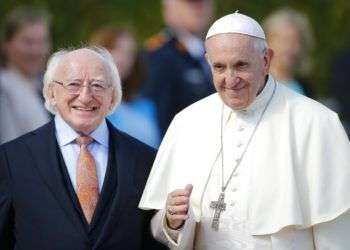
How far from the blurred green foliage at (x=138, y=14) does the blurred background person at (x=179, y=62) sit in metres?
1.96

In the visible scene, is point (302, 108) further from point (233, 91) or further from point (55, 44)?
point (55, 44)

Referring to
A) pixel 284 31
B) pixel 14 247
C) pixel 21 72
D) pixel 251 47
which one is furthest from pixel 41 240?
pixel 284 31

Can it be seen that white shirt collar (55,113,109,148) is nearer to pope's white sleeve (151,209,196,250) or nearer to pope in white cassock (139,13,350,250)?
pope in white cassock (139,13,350,250)

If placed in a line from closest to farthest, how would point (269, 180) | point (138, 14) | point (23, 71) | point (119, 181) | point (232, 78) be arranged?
point (232, 78) → point (269, 180) → point (119, 181) → point (23, 71) → point (138, 14)

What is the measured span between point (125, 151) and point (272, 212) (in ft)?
2.73

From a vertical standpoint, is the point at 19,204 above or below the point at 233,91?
below

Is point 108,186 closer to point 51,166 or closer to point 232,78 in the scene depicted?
point 51,166

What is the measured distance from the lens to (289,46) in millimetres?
12352

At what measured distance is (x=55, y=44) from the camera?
48.2 ft

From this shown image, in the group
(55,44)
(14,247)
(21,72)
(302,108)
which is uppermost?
(55,44)

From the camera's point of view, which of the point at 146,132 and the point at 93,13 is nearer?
the point at 146,132

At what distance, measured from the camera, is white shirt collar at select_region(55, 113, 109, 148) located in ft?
28.2

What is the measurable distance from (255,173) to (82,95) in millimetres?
936

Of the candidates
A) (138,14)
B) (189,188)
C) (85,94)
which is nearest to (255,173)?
(189,188)
